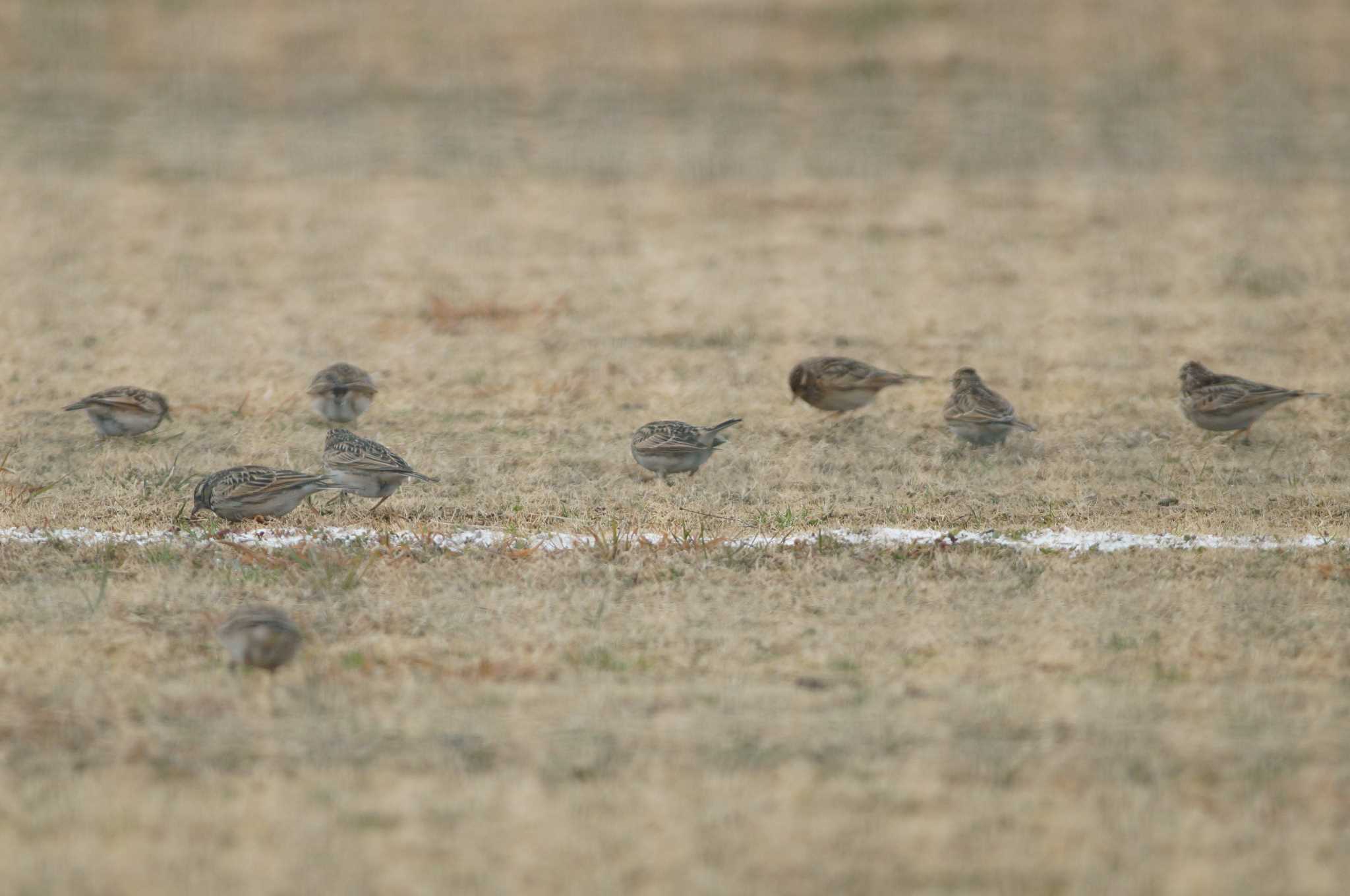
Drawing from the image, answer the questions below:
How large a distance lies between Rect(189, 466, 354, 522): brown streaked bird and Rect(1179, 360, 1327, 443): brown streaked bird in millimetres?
5452

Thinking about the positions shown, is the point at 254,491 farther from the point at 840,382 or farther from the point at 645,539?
the point at 840,382

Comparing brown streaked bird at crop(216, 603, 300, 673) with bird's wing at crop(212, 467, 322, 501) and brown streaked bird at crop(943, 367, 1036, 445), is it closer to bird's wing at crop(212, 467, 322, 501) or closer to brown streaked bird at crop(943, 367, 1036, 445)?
bird's wing at crop(212, 467, 322, 501)

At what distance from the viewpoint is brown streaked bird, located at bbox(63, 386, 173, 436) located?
9.74 metres

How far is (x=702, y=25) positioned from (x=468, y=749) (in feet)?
91.3

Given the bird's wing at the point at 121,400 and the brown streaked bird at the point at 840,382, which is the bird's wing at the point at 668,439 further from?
the bird's wing at the point at 121,400

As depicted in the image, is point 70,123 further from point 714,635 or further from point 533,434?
point 714,635

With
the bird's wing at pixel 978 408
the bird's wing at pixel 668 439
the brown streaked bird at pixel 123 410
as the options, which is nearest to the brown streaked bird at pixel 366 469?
the bird's wing at pixel 668 439

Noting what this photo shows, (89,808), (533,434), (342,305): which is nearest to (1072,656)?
(89,808)

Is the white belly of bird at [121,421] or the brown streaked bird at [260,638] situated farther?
the white belly of bird at [121,421]

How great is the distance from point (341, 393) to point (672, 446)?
261 centimetres

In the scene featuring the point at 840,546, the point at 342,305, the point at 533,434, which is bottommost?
the point at 840,546

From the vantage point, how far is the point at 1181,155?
928 inches

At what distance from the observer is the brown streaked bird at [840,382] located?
10.5 m

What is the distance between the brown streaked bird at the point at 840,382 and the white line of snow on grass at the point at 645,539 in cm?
258
